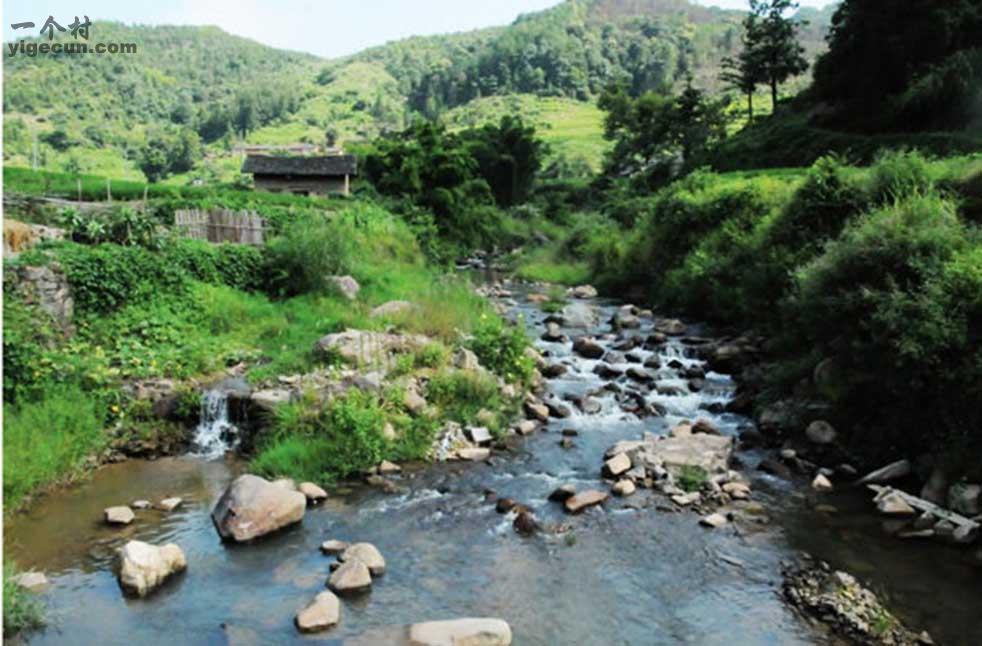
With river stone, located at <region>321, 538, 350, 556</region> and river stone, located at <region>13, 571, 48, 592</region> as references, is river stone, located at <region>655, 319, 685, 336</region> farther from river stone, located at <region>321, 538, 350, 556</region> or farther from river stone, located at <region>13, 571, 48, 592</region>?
river stone, located at <region>13, 571, 48, 592</region>

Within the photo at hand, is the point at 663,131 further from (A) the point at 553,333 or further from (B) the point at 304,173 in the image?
(A) the point at 553,333

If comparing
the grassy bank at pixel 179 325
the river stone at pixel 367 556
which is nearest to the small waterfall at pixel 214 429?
the grassy bank at pixel 179 325

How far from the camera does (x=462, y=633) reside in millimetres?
8641

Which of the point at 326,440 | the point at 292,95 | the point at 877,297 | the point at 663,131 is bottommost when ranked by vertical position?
the point at 326,440

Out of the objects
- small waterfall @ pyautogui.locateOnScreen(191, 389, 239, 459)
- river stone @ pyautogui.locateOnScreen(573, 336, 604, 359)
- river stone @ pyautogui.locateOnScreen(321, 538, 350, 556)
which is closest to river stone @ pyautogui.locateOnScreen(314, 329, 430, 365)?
small waterfall @ pyautogui.locateOnScreen(191, 389, 239, 459)

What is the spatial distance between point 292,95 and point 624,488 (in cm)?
15682

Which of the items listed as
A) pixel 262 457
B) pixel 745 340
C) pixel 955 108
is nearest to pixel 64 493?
pixel 262 457

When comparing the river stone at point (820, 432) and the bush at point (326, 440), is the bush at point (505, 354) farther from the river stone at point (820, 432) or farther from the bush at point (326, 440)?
the river stone at point (820, 432)

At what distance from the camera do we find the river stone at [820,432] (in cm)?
1461

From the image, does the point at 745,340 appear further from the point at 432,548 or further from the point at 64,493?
the point at 64,493

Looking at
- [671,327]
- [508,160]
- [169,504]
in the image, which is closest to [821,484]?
[169,504]

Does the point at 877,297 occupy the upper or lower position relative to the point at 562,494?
upper

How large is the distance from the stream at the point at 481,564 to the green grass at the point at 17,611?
215 millimetres

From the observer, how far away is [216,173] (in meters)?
92.1
